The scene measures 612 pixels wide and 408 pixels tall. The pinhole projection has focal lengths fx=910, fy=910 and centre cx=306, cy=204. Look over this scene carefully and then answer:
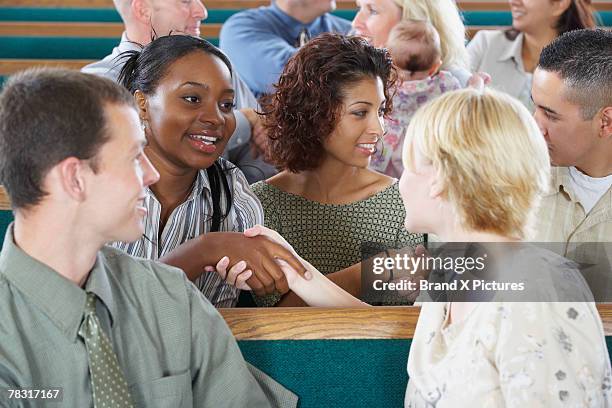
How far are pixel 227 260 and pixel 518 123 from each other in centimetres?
56

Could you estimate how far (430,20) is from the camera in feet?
9.27

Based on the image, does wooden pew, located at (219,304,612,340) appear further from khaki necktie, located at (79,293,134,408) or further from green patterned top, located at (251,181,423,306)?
green patterned top, located at (251,181,423,306)

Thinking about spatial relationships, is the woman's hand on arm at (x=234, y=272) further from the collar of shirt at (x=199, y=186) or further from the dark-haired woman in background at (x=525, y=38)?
the dark-haired woman in background at (x=525, y=38)

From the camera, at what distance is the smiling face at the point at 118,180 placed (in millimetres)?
1195

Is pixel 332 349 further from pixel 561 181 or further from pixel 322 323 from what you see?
pixel 561 181

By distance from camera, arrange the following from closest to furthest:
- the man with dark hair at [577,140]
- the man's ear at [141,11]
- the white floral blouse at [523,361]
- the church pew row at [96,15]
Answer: the white floral blouse at [523,361] < the man with dark hair at [577,140] < the man's ear at [141,11] < the church pew row at [96,15]

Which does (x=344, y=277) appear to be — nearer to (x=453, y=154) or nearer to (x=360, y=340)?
(x=360, y=340)

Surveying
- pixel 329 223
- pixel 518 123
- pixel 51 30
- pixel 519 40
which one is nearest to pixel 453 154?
pixel 518 123

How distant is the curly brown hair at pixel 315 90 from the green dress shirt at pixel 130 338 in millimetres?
699

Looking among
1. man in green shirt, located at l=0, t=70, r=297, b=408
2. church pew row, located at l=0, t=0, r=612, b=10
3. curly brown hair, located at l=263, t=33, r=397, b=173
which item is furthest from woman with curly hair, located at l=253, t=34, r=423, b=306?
church pew row, located at l=0, t=0, r=612, b=10

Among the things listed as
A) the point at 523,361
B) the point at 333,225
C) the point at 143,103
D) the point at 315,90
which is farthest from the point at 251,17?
the point at 523,361

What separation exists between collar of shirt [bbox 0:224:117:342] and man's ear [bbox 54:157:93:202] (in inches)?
4.0

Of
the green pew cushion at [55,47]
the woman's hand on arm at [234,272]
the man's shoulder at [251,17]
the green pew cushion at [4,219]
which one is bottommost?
the green pew cushion at [4,219]

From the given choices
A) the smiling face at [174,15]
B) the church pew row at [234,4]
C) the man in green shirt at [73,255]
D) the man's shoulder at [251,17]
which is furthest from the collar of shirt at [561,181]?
the church pew row at [234,4]
